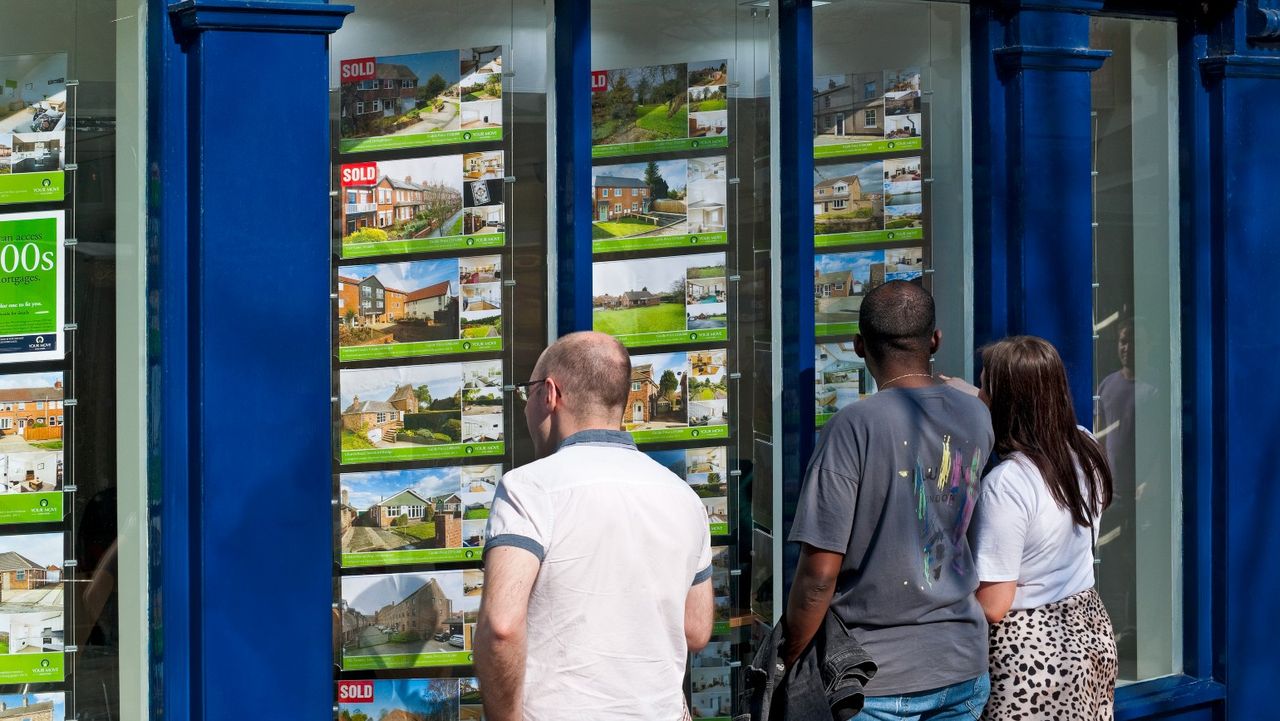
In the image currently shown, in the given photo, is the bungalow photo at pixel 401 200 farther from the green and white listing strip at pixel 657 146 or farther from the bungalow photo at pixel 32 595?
the bungalow photo at pixel 32 595

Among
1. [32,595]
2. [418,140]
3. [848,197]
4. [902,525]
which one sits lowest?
[32,595]

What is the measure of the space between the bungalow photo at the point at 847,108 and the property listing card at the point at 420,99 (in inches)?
45.6

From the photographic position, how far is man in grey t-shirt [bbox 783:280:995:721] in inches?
132

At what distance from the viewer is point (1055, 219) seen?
16.0ft

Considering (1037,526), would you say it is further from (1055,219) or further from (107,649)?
(107,649)

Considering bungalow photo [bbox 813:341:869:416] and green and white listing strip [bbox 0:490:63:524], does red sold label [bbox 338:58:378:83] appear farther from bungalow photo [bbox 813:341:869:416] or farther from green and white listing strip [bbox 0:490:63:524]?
bungalow photo [bbox 813:341:869:416]

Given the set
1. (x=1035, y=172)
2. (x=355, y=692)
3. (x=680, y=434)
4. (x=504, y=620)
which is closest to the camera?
(x=504, y=620)

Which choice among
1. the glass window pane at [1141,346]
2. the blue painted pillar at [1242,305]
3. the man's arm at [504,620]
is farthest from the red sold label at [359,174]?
the blue painted pillar at [1242,305]

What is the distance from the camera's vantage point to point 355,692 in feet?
13.7

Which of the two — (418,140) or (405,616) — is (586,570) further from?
(418,140)

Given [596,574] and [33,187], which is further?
[33,187]

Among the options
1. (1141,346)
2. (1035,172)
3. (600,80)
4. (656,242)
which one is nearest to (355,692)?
(656,242)

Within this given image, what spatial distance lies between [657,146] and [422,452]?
1.25m

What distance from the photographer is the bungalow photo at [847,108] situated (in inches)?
185
